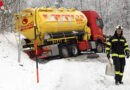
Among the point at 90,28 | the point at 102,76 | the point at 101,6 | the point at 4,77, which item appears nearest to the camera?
the point at 4,77

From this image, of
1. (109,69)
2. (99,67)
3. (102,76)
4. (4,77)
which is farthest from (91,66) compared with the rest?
(4,77)

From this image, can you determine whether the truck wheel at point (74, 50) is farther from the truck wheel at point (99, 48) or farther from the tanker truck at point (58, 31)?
the truck wheel at point (99, 48)

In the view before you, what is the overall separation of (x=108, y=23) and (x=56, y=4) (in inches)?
457

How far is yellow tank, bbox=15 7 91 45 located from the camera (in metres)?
11.2

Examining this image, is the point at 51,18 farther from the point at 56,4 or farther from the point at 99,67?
the point at 56,4

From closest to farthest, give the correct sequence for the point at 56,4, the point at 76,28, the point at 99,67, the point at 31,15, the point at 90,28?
the point at 99,67 < the point at 31,15 < the point at 76,28 < the point at 90,28 < the point at 56,4

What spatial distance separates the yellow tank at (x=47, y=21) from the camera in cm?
1120

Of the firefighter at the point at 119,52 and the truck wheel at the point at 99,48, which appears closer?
the firefighter at the point at 119,52

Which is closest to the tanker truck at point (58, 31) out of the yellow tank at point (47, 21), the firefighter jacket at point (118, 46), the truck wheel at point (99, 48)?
the yellow tank at point (47, 21)

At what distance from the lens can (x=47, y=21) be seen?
37.4 feet

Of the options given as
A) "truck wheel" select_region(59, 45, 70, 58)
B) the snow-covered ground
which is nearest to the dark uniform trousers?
the snow-covered ground

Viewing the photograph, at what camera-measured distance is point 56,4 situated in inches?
1417

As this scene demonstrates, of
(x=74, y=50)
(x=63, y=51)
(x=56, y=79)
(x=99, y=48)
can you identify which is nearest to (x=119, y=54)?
(x=56, y=79)

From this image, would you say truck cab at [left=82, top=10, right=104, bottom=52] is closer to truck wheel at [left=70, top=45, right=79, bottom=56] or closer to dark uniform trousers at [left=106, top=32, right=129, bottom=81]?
truck wheel at [left=70, top=45, right=79, bottom=56]
